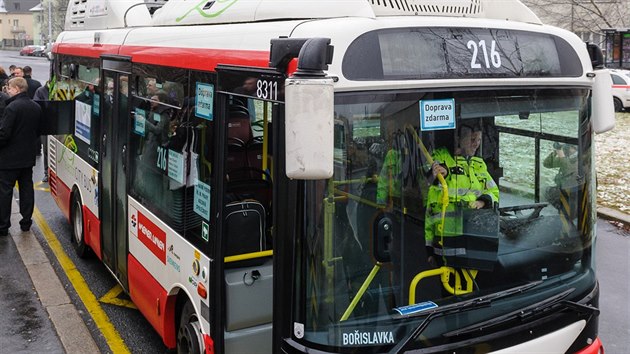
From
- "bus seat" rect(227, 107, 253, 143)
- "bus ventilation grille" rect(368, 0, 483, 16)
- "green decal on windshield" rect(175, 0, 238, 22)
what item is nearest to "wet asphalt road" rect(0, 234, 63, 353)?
"bus seat" rect(227, 107, 253, 143)

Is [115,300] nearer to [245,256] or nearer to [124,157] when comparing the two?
[124,157]

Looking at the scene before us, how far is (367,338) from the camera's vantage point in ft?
10.4

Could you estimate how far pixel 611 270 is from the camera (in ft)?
26.2

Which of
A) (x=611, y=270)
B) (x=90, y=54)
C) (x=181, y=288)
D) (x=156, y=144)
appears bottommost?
(x=611, y=270)

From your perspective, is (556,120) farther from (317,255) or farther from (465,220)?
(317,255)

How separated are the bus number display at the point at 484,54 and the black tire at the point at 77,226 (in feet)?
18.0

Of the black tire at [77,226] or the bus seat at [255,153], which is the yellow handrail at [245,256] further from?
the black tire at [77,226]

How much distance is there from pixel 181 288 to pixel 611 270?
17.9 feet

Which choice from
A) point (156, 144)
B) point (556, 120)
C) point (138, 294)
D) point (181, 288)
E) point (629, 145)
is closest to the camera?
point (556, 120)

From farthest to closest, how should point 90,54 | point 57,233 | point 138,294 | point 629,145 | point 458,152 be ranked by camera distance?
point 629,145 → point 57,233 → point 90,54 → point 138,294 → point 458,152

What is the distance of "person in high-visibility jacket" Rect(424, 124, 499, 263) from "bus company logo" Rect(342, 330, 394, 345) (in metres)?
0.48

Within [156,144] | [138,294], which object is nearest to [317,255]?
[156,144]

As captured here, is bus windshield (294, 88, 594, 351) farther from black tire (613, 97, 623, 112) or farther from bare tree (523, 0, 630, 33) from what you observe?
bare tree (523, 0, 630, 33)

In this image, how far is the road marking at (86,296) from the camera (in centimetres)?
580
